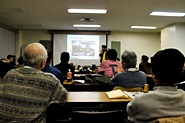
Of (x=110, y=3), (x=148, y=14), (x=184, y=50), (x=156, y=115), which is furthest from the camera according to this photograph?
(x=184, y=50)

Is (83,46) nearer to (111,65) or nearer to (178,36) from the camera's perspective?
(178,36)

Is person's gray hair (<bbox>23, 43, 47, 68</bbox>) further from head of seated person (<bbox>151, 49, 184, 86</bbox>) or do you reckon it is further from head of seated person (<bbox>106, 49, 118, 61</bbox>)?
head of seated person (<bbox>106, 49, 118, 61</bbox>)

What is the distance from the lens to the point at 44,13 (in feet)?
21.2

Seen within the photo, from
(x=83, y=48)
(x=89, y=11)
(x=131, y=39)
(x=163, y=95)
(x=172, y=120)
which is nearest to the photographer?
(x=172, y=120)

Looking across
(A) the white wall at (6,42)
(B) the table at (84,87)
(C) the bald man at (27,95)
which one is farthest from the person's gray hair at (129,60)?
(A) the white wall at (6,42)

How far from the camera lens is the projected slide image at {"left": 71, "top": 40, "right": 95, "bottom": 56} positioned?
392 inches

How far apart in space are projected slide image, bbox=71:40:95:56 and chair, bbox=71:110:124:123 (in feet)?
27.0

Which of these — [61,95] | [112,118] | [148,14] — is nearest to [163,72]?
[112,118]

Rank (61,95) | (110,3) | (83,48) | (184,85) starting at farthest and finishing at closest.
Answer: (83,48) < (110,3) < (184,85) < (61,95)

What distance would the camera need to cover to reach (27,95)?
166cm

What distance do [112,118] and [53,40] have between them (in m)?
8.72

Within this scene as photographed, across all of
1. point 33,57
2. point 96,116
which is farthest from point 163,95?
point 33,57

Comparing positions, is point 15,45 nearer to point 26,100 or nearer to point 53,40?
point 53,40

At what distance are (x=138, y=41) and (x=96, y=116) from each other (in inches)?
360
